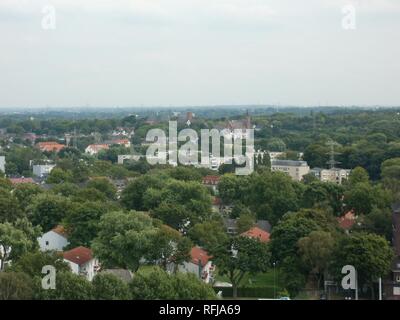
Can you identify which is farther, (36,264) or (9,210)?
(9,210)

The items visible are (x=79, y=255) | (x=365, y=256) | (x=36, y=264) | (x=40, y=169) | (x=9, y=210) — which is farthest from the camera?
(x=40, y=169)

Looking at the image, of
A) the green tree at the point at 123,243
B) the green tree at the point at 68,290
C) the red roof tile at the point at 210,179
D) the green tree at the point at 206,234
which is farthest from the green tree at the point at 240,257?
the red roof tile at the point at 210,179

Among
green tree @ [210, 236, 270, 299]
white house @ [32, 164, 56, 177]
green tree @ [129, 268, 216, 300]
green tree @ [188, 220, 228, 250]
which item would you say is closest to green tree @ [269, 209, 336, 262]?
green tree @ [210, 236, 270, 299]

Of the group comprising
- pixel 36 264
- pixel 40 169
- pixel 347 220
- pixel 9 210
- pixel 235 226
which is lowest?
pixel 40 169

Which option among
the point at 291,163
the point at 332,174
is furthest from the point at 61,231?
the point at 291,163

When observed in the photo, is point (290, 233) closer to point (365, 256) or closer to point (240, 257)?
point (240, 257)

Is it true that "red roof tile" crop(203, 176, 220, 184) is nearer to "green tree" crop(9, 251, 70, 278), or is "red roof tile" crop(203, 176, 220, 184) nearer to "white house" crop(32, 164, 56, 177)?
"white house" crop(32, 164, 56, 177)
